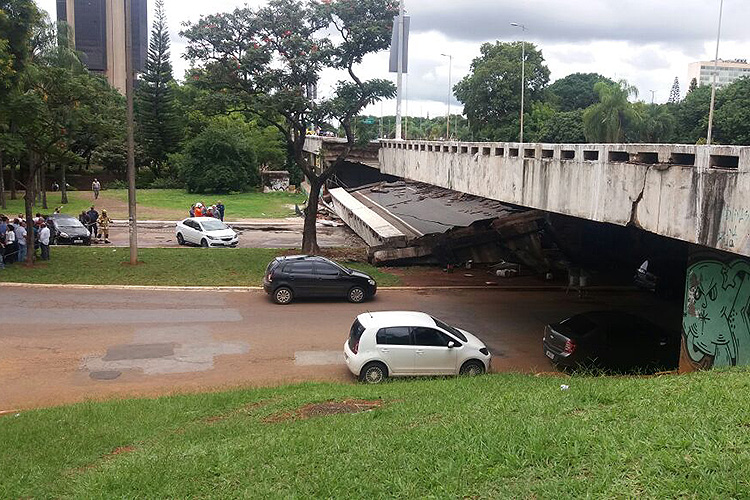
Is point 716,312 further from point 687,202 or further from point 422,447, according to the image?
point 422,447

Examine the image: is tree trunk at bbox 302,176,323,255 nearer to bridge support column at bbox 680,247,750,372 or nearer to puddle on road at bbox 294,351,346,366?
puddle on road at bbox 294,351,346,366

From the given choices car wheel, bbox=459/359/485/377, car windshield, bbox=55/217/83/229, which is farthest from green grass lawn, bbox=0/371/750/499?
car windshield, bbox=55/217/83/229

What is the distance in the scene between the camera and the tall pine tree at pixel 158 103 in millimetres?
68312

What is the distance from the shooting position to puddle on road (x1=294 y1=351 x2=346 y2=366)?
49.3ft

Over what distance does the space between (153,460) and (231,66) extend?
20867 mm

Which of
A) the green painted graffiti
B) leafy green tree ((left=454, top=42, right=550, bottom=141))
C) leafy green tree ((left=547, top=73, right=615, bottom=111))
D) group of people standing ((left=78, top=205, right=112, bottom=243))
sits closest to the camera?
the green painted graffiti

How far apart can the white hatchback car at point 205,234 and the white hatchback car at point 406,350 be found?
737 inches

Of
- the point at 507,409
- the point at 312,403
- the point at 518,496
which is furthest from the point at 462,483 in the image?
the point at 312,403

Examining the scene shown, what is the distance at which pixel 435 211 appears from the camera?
35.9m

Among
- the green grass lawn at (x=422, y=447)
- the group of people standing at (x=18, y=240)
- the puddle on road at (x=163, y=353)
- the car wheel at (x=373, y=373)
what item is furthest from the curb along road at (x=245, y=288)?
the green grass lawn at (x=422, y=447)

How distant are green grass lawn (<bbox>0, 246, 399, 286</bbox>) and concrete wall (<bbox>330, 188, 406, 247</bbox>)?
1.87 metres

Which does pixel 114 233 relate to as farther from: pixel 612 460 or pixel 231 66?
pixel 612 460

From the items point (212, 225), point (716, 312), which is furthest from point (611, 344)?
point (212, 225)

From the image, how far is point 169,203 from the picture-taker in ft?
176
